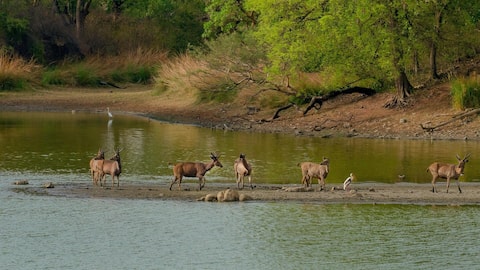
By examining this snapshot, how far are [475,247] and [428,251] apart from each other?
33.3 inches

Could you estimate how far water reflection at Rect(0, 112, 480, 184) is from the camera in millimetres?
25844

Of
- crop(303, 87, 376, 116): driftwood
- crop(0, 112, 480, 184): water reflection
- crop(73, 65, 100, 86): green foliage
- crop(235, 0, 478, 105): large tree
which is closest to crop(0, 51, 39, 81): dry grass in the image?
crop(73, 65, 100, 86): green foliage

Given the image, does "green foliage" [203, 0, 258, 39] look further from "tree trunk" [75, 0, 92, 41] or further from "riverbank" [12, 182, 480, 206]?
"riverbank" [12, 182, 480, 206]

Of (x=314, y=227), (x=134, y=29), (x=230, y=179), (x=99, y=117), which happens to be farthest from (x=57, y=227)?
(x=134, y=29)

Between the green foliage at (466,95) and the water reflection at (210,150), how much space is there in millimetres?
2997

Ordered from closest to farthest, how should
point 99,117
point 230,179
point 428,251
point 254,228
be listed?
point 428,251
point 254,228
point 230,179
point 99,117

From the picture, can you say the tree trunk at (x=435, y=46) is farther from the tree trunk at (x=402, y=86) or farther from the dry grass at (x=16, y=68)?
the dry grass at (x=16, y=68)

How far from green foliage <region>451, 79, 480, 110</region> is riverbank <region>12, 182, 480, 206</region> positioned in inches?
429

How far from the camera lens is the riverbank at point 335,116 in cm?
3366

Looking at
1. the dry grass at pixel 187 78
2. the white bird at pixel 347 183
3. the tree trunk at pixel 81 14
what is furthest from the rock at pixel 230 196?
the tree trunk at pixel 81 14

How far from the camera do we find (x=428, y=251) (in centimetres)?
1777

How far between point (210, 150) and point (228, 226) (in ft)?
35.7

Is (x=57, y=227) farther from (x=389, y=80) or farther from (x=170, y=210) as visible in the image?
(x=389, y=80)

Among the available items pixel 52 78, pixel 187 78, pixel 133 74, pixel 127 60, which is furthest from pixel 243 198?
pixel 127 60
